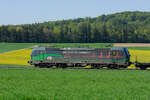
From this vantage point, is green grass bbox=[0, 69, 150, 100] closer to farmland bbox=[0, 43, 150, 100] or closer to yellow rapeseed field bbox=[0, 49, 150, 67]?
farmland bbox=[0, 43, 150, 100]

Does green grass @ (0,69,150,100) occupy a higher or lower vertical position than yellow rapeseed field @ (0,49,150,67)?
higher

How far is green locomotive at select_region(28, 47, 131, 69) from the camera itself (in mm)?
50562

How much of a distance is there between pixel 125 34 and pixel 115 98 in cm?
11341

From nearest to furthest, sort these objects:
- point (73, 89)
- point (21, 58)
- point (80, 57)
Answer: point (73, 89) < point (80, 57) < point (21, 58)

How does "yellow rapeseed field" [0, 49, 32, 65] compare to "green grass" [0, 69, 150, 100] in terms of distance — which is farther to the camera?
"yellow rapeseed field" [0, 49, 32, 65]

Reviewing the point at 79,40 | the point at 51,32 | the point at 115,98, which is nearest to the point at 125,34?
the point at 79,40

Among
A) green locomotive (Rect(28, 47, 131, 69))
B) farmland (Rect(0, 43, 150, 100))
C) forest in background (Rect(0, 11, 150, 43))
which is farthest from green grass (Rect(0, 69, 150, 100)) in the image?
forest in background (Rect(0, 11, 150, 43))

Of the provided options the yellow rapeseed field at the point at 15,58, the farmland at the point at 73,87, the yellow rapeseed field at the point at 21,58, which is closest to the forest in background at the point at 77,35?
the yellow rapeseed field at the point at 15,58

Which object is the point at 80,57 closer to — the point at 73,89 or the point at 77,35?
the point at 73,89

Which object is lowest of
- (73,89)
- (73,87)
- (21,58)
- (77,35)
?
(21,58)

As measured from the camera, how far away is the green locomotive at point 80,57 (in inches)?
1991

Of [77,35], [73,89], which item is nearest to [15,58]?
[73,89]

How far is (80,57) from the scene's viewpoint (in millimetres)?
52000

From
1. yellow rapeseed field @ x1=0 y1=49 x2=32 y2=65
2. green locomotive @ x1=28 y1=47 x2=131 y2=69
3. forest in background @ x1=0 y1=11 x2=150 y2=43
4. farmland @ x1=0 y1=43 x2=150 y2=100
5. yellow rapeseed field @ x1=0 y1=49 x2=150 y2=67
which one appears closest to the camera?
farmland @ x1=0 y1=43 x2=150 y2=100
